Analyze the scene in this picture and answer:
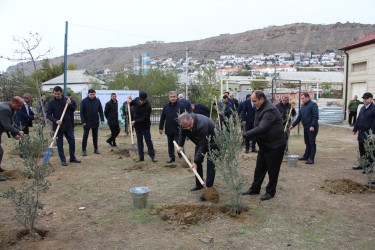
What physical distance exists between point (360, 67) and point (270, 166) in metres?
16.2

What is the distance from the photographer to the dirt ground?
3484mm

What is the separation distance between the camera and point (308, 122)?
25.1 ft

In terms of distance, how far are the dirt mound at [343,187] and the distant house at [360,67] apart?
13198mm

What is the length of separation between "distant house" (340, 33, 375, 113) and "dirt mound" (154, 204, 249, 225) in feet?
51.5

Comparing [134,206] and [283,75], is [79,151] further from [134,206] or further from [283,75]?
[283,75]

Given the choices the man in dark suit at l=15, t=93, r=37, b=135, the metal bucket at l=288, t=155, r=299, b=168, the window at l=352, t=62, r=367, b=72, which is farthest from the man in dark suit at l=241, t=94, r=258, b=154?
the window at l=352, t=62, r=367, b=72

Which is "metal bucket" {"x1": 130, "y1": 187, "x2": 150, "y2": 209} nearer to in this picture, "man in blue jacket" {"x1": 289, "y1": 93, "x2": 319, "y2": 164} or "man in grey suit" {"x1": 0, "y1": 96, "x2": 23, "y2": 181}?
"man in grey suit" {"x1": 0, "y1": 96, "x2": 23, "y2": 181}

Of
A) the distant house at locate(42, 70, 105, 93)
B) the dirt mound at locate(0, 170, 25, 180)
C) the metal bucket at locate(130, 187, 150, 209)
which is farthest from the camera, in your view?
the distant house at locate(42, 70, 105, 93)

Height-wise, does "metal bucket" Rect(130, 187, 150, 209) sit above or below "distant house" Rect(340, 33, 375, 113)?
below

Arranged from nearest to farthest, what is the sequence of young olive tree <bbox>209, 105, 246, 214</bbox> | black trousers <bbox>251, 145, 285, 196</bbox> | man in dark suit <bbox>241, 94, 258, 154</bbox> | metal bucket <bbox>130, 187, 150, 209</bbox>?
young olive tree <bbox>209, 105, 246, 214</bbox> → metal bucket <bbox>130, 187, 150, 209</bbox> → black trousers <bbox>251, 145, 285, 196</bbox> → man in dark suit <bbox>241, 94, 258, 154</bbox>

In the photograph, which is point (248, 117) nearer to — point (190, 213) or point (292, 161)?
point (292, 161)

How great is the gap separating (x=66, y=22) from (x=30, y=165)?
11.4m

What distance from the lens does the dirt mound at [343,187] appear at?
5.33 meters

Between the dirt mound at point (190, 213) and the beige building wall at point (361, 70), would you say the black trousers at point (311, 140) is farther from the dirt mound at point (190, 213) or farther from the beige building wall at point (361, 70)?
the beige building wall at point (361, 70)
